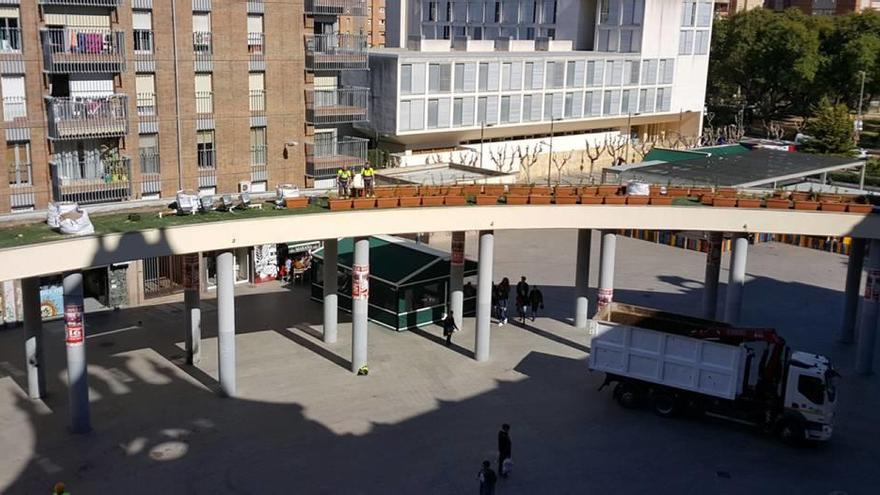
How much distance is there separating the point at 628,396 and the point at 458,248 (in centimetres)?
A: 1022

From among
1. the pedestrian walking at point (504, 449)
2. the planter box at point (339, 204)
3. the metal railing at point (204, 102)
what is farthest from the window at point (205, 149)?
the pedestrian walking at point (504, 449)

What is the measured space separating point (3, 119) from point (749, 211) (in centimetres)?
2847

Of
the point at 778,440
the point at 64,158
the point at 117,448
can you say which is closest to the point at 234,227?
the point at 117,448

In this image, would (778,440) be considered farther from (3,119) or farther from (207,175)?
(3,119)

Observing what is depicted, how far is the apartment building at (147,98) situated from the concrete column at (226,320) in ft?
37.6

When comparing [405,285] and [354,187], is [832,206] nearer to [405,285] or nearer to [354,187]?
[405,285]

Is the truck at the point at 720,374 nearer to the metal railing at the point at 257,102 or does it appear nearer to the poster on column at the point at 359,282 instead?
the poster on column at the point at 359,282

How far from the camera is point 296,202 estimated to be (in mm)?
32000

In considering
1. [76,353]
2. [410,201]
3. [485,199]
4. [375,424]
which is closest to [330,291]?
[410,201]

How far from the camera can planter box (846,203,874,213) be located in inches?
1362

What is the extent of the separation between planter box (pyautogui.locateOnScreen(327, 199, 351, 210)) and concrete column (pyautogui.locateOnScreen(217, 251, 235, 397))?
372cm

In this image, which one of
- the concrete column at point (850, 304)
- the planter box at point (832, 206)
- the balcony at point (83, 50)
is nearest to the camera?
the planter box at point (832, 206)

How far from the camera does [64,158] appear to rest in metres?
38.5

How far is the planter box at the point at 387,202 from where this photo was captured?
32.3m
